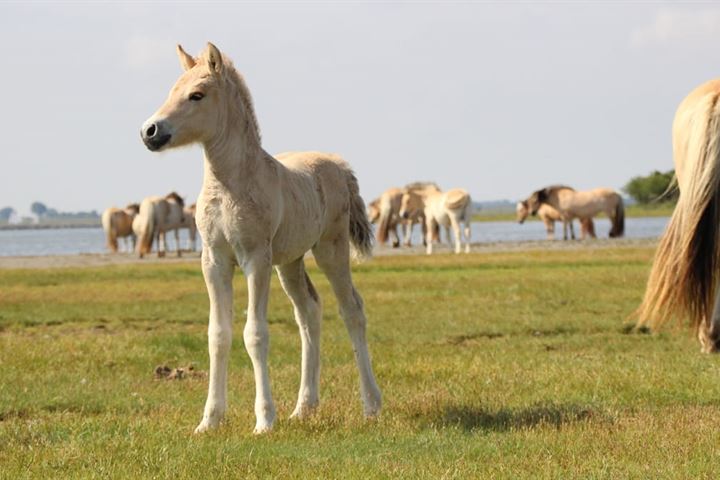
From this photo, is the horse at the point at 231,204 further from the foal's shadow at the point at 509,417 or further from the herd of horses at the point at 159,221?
the herd of horses at the point at 159,221

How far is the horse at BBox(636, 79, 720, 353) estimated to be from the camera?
10781mm

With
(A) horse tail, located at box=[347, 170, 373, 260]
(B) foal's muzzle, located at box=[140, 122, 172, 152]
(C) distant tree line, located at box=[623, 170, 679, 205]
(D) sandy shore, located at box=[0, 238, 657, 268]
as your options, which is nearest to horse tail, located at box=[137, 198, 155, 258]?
(D) sandy shore, located at box=[0, 238, 657, 268]

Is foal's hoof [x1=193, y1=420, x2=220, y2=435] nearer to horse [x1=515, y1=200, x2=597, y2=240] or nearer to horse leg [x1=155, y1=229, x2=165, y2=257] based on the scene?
horse leg [x1=155, y1=229, x2=165, y2=257]

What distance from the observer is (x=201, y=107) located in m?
7.50

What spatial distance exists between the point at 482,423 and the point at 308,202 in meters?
2.08

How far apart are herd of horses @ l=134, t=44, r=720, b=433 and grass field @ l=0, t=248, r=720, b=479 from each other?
45 cm

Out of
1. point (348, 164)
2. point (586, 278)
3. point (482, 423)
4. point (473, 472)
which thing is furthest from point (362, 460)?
point (586, 278)

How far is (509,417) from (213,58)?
3359 millimetres

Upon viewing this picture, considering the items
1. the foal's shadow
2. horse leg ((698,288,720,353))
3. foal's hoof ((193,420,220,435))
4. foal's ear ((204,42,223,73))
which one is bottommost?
the foal's shadow

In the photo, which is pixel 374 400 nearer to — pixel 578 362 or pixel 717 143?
pixel 578 362

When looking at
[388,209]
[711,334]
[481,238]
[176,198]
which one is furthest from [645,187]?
[711,334]

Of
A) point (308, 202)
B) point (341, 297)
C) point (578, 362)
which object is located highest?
point (308, 202)

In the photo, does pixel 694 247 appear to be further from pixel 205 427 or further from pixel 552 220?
pixel 552 220

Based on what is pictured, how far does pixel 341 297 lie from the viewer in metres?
8.84
